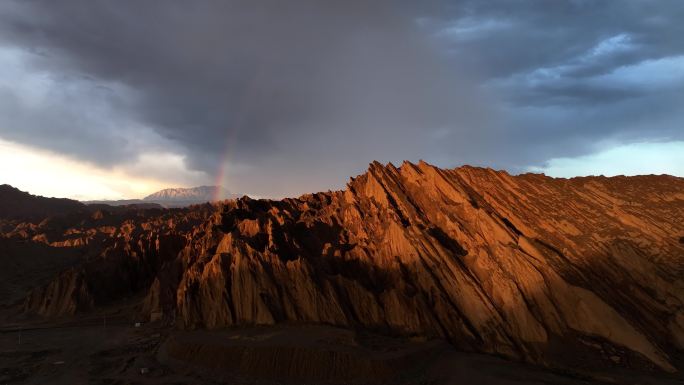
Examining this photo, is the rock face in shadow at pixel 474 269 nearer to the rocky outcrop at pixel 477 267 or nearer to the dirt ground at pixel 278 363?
the rocky outcrop at pixel 477 267

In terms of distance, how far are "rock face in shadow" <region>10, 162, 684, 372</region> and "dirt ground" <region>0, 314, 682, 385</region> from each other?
2487 millimetres

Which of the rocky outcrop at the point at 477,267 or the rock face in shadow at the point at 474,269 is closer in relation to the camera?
the rock face in shadow at the point at 474,269

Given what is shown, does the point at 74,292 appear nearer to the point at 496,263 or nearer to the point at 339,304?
the point at 339,304

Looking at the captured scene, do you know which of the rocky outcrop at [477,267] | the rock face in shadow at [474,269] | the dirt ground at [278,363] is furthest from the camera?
the rocky outcrop at [477,267]

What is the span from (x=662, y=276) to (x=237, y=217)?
5420cm

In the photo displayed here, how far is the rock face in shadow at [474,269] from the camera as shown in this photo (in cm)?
3659

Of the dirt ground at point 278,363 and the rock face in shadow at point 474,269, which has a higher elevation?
the rock face in shadow at point 474,269

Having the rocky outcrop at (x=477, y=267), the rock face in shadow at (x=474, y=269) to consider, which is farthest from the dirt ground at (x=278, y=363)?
the rocky outcrop at (x=477, y=267)

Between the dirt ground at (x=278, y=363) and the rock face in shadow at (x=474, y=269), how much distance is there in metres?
2.49

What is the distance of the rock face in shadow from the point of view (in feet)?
120

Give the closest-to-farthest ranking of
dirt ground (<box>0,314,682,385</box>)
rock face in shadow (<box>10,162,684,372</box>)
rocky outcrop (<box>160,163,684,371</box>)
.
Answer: dirt ground (<box>0,314,682,385</box>), rock face in shadow (<box>10,162,684,372</box>), rocky outcrop (<box>160,163,684,371</box>)

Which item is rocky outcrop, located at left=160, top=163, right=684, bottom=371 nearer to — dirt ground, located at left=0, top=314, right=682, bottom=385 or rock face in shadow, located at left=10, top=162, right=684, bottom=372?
rock face in shadow, located at left=10, top=162, right=684, bottom=372

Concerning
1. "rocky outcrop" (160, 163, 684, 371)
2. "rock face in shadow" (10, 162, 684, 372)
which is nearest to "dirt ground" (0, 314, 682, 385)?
"rock face in shadow" (10, 162, 684, 372)

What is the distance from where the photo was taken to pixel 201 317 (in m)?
42.8
